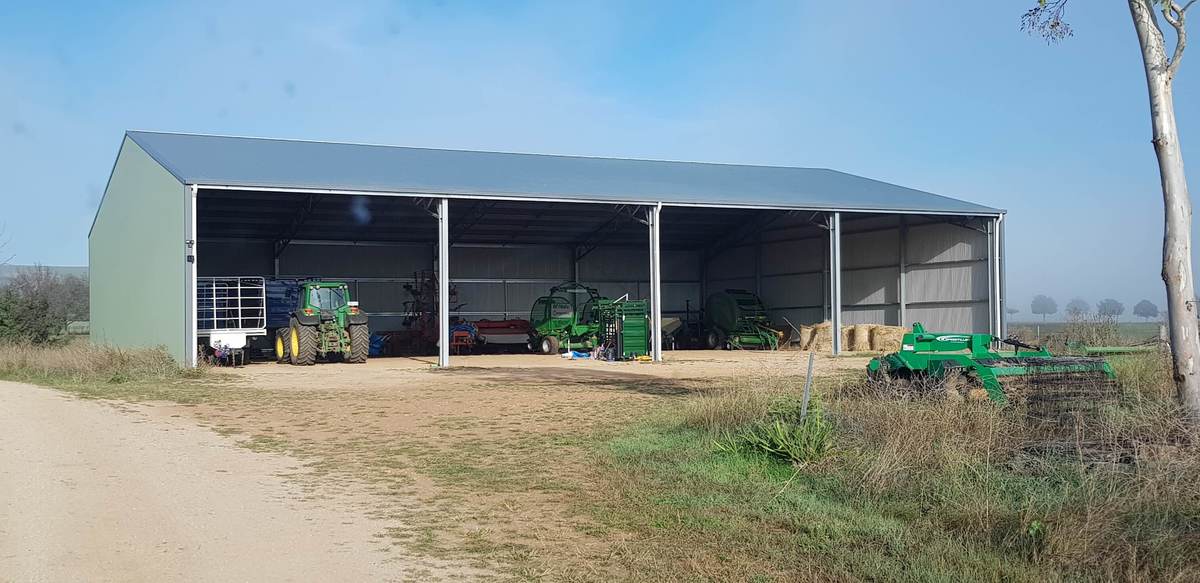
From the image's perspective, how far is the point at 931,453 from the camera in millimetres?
8602

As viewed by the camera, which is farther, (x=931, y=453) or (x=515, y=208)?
(x=515, y=208)

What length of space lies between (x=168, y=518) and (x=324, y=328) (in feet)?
68.5

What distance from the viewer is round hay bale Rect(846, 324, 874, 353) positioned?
34.9 meters

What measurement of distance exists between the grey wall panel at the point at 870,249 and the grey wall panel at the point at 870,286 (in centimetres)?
28

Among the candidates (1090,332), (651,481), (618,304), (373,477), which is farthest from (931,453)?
(618,304)

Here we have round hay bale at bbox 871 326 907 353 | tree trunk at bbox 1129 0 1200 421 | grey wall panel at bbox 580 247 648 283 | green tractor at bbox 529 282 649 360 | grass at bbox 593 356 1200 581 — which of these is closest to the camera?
grass at bbox 593 356 1200 581

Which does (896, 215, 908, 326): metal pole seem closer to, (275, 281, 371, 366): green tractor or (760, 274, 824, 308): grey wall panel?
(760, 274, 824, 308): grey wall panel

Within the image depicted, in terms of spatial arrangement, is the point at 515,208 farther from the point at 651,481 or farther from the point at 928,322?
the point at 651,481

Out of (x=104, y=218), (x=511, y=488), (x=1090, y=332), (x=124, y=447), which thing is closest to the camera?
(x=511, y=488)

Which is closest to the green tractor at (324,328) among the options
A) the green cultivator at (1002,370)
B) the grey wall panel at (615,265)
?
the grey wall panel at (615,265)

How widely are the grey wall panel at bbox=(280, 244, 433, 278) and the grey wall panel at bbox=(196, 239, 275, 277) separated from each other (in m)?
0.58

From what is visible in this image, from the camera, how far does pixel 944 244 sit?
3478 cm

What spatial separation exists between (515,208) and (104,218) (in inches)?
537

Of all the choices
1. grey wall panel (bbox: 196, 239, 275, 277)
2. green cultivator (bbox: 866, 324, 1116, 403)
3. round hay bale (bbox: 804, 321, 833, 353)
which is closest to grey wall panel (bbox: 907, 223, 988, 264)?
round hay bale (bbox: 804, 321, 833, 353)
